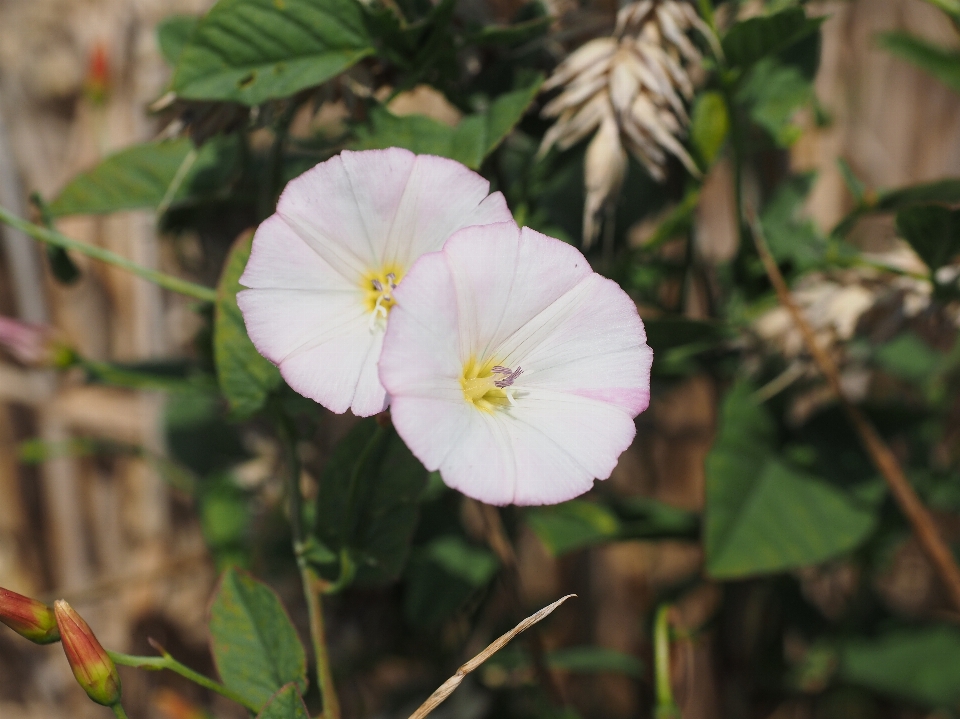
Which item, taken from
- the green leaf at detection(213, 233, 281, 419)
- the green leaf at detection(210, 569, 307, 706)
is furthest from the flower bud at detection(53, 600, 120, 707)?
the green leaf at detection(213, 233, 281, 419)

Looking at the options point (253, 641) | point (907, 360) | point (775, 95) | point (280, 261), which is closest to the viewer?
point (280, 261)

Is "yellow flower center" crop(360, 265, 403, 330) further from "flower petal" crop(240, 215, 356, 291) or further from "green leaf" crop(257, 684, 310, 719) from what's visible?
"green leaf" crop(257, 684, 310, 719)

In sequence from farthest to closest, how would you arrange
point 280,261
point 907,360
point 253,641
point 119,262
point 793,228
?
point 907,360 < point 793,228 < point 119,262 < point 253,641 < point 280,261

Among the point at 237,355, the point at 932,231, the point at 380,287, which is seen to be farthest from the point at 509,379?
the point at 932,231

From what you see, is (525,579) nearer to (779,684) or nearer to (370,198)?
(779,684)

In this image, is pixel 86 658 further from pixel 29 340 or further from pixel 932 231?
pixel 932 231

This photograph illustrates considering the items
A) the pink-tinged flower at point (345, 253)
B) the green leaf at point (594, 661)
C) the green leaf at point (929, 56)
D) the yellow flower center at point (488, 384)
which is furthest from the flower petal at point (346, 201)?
the green leaf at point (929, 56)

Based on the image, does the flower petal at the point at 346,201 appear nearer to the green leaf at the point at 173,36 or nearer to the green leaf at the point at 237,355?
the green leaf at the point at 237,355
